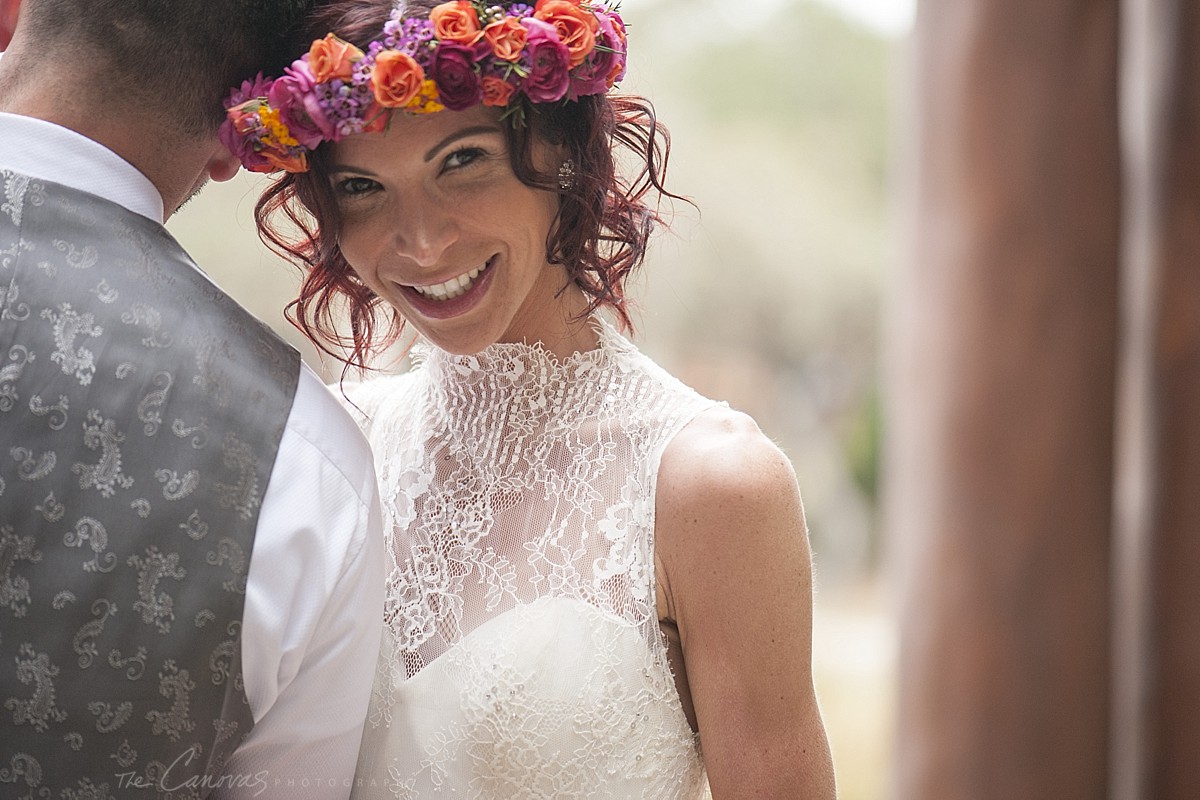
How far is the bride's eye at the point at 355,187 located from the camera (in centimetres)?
170

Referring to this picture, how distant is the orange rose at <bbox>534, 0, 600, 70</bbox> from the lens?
1.60 meters

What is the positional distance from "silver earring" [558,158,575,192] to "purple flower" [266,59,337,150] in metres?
0.34

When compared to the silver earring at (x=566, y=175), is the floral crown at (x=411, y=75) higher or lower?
higher

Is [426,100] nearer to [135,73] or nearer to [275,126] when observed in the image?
[275,126]

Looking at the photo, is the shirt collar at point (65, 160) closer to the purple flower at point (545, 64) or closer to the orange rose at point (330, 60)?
the orange rose at point (330, 60)

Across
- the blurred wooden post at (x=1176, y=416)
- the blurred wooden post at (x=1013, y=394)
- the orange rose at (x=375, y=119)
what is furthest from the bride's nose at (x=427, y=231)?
the blurred wooden post at (x=1176, y=416)

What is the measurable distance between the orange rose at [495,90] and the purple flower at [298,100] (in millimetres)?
195

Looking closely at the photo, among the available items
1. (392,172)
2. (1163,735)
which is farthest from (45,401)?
(1163,735)

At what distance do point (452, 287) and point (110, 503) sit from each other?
59 centimetres

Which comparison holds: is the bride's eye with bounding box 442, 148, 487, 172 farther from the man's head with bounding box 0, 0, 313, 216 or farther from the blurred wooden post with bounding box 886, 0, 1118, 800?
the blurred wooden post with bounding box 886, 0, 1118, 800

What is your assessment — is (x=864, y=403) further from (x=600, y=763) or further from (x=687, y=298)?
(x=600, y=763)

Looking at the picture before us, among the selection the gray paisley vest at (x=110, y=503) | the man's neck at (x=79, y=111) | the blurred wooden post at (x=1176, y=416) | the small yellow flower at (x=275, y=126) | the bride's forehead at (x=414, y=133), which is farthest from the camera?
the blurred wooden post at (x=1176, y=416)

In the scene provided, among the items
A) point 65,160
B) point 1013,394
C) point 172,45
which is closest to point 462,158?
point 172,45

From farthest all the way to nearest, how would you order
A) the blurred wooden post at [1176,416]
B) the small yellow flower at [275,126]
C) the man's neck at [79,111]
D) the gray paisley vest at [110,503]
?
the blurred wooden post at [1176,416], the small yellow flower at [275,126], the man's neck at [79,111], the gray paisley vest at [110,503]
